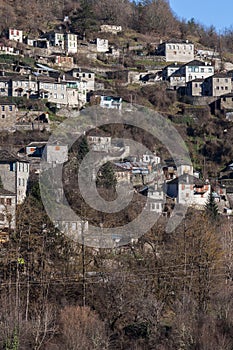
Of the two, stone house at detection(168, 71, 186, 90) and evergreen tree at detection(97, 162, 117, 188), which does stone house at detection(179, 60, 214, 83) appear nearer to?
stone house at detection(168, 71, 186, 90)

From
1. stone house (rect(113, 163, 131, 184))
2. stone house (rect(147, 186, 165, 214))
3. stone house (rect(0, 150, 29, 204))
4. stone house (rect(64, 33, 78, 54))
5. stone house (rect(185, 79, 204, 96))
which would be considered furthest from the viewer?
stone house (rect(64, 33, 78, 54))

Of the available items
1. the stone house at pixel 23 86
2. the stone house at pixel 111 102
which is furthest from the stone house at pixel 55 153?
the stone house at pixel 111 102

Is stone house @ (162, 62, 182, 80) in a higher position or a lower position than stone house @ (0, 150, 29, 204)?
higher

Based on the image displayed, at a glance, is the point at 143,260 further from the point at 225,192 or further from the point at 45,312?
the point at 225,192

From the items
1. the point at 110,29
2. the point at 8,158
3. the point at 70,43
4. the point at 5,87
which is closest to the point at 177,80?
the point at 70,43

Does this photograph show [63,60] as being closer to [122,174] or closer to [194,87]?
[194,87]

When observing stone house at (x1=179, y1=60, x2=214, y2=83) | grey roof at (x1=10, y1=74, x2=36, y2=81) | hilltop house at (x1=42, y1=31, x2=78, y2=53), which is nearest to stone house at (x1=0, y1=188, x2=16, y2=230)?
grey roof at (x1=10, y1=74, x2=36, y2=81)
